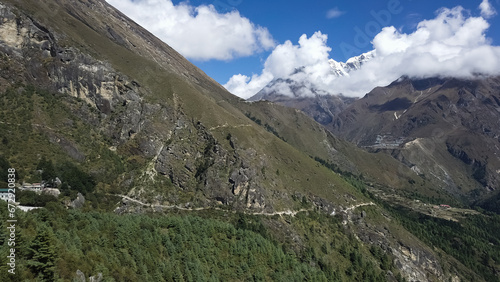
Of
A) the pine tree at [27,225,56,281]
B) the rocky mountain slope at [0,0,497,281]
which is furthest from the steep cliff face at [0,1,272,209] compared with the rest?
the pine tree at [27,225,56,281]

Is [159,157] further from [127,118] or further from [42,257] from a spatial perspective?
[42,257]

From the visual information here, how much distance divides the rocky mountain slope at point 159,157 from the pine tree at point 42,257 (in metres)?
51.9

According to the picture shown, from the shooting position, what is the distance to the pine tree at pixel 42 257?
141 ft

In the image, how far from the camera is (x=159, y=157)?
484 ft

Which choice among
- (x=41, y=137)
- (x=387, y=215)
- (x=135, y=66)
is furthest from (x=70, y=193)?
(x=387, y=215)

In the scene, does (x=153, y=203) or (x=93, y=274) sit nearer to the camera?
(x=93, y=274)

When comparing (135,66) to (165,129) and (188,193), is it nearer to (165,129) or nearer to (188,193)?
(165,129)

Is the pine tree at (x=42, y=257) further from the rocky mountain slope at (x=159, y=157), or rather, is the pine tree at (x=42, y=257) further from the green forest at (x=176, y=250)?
the rocky mountain slope at (x=159, y=157)

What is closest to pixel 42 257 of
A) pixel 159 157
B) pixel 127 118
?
pixel 159 157

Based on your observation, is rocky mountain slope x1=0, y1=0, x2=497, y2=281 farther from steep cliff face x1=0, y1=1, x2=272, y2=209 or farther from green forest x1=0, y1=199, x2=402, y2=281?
green forest x1=0, y1=199, x2=402, y2=281

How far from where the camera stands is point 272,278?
10356 cm

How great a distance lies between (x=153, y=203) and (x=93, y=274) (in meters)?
78.8

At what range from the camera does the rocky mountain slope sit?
122 meters

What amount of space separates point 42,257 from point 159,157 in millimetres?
104926
